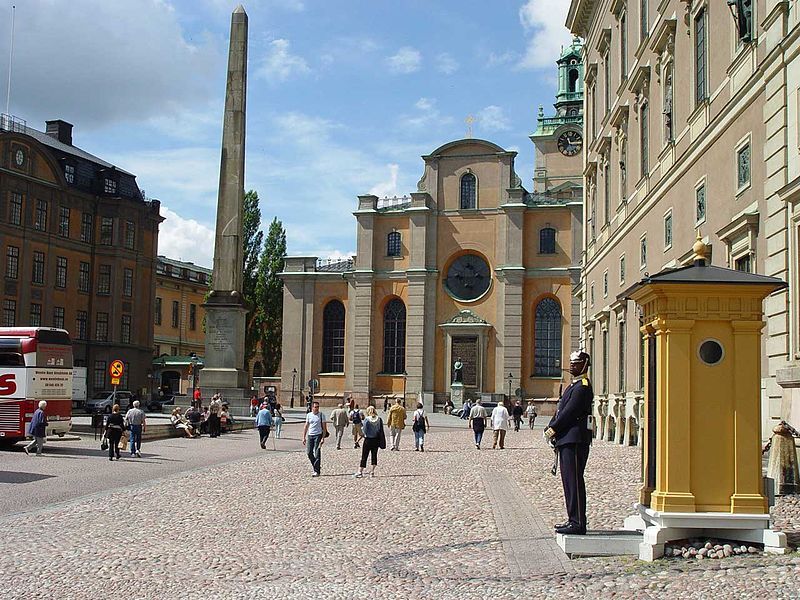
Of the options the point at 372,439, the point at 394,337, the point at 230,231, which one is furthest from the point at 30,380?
the point at 394,337

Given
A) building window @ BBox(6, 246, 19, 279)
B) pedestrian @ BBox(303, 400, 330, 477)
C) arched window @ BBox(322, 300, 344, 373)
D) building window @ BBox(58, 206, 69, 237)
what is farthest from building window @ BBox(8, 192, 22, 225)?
pedestrian @ BBox(303, 400, 330, 477)

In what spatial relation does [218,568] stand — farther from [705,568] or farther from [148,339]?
[148,339]

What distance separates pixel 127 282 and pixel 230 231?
2786 centimetres

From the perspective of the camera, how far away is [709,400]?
9188mm

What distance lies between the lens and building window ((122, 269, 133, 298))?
207 feet

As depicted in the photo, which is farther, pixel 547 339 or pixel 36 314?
pixel 547 339

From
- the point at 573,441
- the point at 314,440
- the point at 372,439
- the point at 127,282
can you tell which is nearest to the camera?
the point at 573,441

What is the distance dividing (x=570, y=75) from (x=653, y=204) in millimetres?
60486

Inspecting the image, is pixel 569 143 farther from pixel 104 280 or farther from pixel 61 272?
pixel 61 272

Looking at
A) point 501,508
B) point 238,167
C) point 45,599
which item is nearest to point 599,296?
point 238,167

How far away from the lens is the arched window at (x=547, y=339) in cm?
6522

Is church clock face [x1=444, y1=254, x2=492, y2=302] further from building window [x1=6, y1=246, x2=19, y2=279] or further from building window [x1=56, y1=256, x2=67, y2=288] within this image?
building window [x1=6, y1=246, x2=19, y2=279]

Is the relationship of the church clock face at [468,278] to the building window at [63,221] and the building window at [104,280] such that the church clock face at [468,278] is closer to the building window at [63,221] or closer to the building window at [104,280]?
the building window at [104,280]

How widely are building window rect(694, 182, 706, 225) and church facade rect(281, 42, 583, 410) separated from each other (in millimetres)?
43286
